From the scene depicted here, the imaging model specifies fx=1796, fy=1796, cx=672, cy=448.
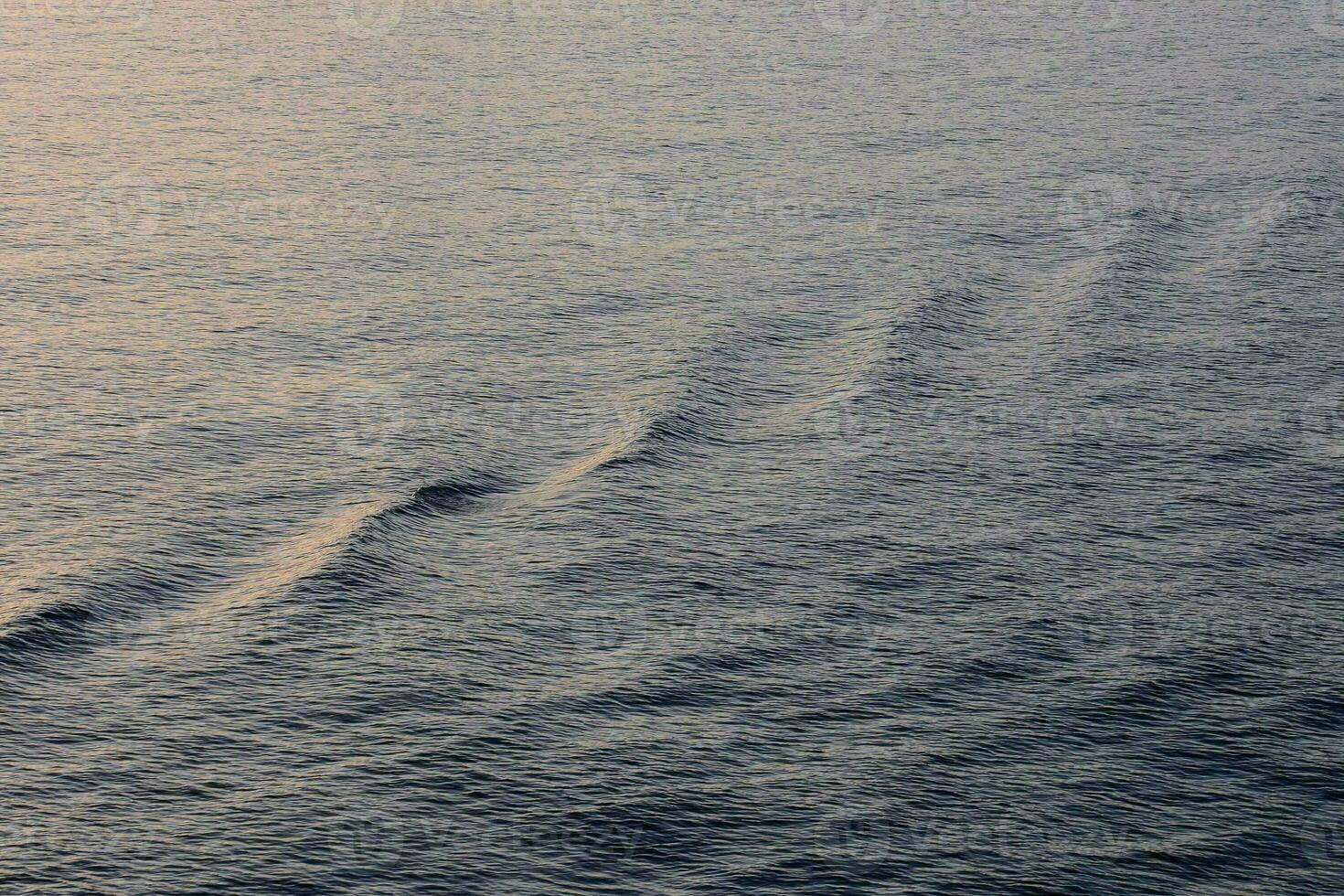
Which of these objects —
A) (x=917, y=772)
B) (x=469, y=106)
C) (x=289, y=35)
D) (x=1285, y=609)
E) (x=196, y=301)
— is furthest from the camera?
(x=289, y=35)

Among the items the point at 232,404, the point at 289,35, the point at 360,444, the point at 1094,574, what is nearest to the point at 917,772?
the point at 1094,574

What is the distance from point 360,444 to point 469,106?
166 feet

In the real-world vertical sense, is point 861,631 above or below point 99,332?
below

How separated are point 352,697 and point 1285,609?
100.0 ft

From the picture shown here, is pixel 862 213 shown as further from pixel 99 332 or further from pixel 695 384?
pixel 99 332

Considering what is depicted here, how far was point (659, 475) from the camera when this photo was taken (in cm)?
6756

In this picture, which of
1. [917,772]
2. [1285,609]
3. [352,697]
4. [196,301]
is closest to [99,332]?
[196,301]

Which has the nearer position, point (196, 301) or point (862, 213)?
point (196, 301)

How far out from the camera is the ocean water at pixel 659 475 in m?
47.5

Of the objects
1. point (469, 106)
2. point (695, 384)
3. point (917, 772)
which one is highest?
point (469, 106)

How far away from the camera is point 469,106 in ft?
375

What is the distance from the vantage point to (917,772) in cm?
4938

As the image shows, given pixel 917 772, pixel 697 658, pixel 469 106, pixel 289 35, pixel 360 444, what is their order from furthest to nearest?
pixel 289 35, pixel 469 106, pixel 360 444, pixel 697 658, pixel 917 772

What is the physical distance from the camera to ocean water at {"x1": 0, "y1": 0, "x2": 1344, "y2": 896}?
47.5 meters
